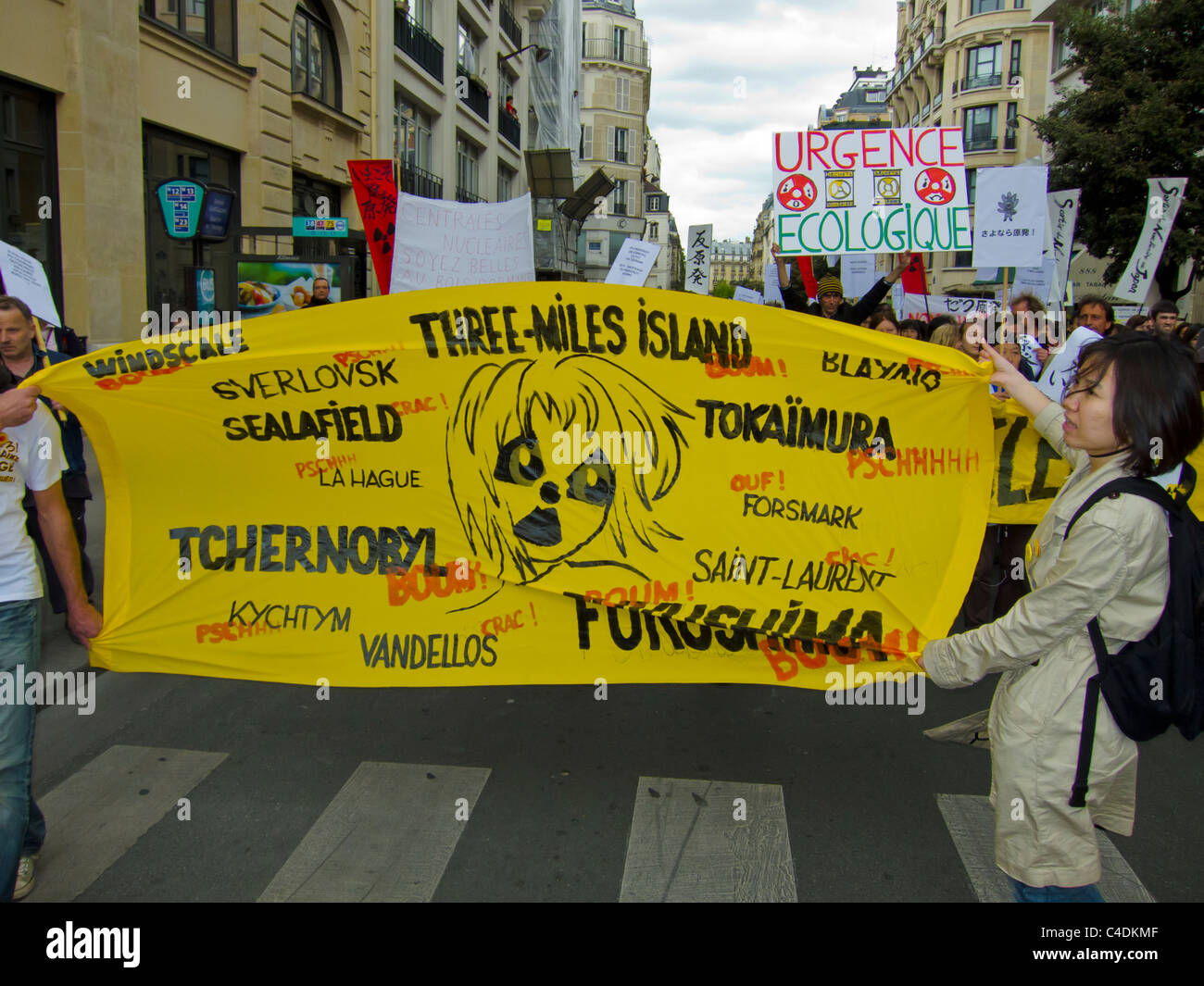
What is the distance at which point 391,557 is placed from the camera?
4.03m

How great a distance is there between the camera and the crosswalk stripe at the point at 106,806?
11.4 ft

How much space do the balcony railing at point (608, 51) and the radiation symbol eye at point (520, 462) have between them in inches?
2883

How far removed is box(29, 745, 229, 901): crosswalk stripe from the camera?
349 cm

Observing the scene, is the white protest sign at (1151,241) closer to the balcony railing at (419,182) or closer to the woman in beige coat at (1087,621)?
the woman in beige coat at (1087,621)

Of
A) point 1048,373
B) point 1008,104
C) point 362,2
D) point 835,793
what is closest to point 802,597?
point 835,793

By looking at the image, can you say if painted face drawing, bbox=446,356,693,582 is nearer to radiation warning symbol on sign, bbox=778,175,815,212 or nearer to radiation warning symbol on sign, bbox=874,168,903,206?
radiation warning symbol on sign, bbox=778,175,815,212

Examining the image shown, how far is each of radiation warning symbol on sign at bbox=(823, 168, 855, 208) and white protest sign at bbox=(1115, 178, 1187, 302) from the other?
3471 millimetres

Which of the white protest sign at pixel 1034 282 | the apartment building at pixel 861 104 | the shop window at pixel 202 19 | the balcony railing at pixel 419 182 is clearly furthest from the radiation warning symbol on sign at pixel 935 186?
the apartment building at pixel 861 104

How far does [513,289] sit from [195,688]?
10.2 ft

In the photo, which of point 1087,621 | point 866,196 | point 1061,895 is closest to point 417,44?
point 866,196

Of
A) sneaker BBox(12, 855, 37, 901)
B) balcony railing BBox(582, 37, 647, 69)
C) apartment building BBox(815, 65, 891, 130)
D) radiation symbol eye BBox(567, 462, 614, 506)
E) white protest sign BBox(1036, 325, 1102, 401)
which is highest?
apartment building BBox(815, 65, 891, 130)

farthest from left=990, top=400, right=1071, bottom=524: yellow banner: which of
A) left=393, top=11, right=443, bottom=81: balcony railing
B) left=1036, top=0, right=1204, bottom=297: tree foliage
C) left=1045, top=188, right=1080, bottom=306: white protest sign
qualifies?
left=393, top=11, right=443, bottom=81: balcony railing

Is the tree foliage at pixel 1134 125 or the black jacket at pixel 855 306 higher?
the tree foliage at pixel 1134 125
